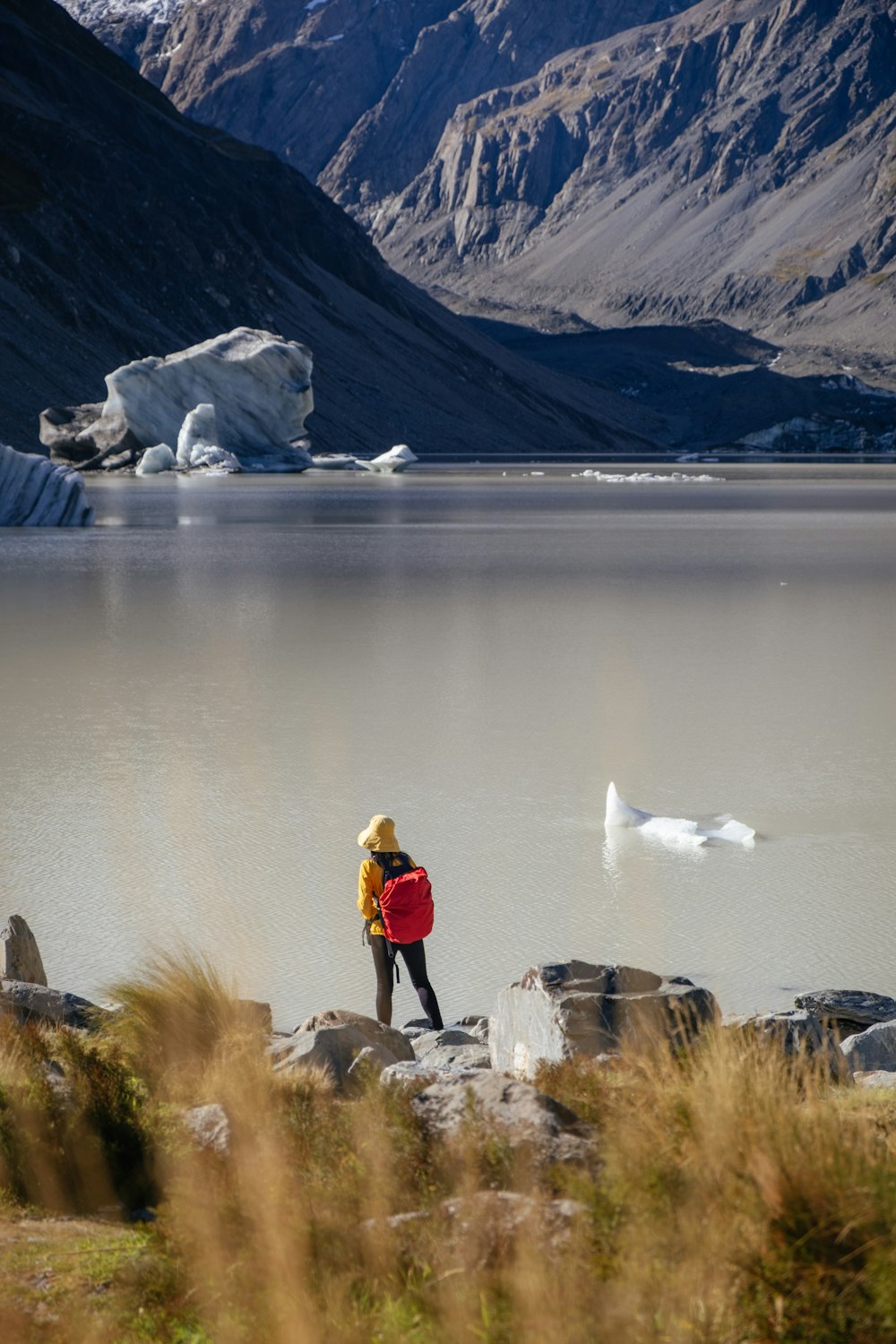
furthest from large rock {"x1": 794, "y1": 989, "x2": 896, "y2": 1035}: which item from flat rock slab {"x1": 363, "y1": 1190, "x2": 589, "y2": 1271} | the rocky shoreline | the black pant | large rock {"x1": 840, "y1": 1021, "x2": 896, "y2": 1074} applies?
flat rock slab {"x1": 363, "y1": 1190, "x2": 589, "y2": 1271}

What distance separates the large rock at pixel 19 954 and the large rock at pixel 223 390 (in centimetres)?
5498

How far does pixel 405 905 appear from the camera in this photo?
5371 mm

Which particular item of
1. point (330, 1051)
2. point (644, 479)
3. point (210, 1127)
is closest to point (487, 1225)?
point (210, 1127)

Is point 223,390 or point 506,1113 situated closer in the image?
point 506,1113

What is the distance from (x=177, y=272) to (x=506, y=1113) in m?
94.5

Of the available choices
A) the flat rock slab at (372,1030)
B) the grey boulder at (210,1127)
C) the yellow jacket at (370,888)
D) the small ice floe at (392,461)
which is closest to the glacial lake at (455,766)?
the yellow jacket at (370,888)

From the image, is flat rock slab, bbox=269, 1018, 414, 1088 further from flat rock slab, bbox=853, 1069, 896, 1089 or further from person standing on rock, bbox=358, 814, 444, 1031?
flat rock slab, bbox=853, 1069, 896, 1089

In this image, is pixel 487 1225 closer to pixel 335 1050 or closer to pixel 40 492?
pixel 335 1050

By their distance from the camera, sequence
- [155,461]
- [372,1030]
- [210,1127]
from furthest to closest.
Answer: [155,461]
[372,1030]
[210,1127]

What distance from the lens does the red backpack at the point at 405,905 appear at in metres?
5.34

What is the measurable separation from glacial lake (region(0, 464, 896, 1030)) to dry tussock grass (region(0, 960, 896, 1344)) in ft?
5.83

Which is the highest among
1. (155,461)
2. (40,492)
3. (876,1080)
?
(155,461)

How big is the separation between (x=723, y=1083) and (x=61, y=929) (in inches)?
158

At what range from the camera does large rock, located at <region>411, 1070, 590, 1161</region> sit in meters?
2.95
